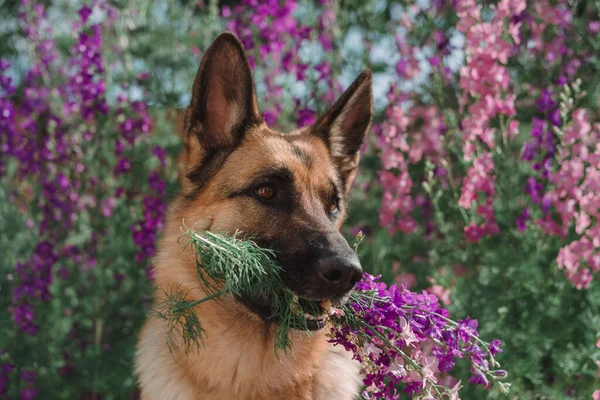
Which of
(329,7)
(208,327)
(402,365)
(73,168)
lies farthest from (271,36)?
(402,365)

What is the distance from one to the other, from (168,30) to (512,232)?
3699mm

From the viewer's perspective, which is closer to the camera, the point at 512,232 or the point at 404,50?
the point at 512,232

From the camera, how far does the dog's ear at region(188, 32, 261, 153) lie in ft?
8.77

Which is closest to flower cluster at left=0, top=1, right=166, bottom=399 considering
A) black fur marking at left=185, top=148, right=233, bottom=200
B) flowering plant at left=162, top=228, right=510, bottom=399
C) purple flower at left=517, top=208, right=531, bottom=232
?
black fur marking at left=185, top=148, right=233, bottom=200

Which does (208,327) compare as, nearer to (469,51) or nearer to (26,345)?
(469,51)

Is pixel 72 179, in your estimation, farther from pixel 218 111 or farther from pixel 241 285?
pixel 241 285

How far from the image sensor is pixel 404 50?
16.1ft

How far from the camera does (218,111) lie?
2914 millimetres

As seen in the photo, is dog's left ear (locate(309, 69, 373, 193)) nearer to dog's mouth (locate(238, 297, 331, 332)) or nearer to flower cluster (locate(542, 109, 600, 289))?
dog's mouth (locate(238, 297, 331, 332))

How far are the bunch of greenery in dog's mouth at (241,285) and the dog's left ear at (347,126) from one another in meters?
0.98

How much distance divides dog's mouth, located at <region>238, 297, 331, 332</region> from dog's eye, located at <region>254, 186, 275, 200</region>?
0.50 meters

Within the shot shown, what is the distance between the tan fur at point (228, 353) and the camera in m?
2.60

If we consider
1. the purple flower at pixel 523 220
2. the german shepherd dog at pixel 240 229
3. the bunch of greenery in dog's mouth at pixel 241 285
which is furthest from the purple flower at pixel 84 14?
the purple flower at pixel 523 220

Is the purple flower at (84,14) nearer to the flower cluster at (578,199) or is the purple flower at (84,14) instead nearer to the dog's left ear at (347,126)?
the dog's left ear at (347,126)
